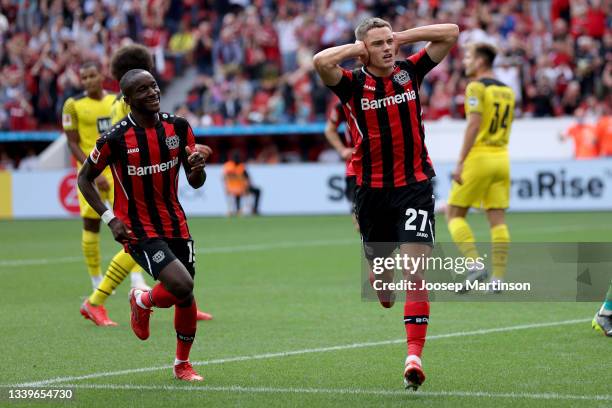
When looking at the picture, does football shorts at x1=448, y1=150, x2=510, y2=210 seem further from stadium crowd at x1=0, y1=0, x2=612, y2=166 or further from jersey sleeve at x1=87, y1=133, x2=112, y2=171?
stadium crowd at x1=0, y1=0, x2=612, y2=166

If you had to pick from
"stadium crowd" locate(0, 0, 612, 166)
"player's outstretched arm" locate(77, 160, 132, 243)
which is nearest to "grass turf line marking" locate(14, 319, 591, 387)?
"player's outstretched arm" locate(77, 160, 132, 243)

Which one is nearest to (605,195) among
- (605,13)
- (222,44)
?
(605,13)

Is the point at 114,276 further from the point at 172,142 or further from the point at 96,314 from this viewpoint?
the point at 172,142

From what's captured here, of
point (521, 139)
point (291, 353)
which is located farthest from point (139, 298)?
point (521, 139)

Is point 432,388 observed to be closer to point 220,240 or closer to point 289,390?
point 289,390

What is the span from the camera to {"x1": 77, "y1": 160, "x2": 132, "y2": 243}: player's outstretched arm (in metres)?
6.99

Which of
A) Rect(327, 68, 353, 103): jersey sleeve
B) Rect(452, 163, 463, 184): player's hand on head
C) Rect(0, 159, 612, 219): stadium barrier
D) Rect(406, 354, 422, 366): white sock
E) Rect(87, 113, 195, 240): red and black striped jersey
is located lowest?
Rect(0, 159, 612, 219): stadium barrier

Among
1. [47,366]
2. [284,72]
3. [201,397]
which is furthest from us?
[284,72]

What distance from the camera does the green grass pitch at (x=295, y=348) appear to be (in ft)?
21.5

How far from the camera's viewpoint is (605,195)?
2350 centimetres

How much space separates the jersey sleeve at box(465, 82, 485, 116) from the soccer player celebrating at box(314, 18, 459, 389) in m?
3.85

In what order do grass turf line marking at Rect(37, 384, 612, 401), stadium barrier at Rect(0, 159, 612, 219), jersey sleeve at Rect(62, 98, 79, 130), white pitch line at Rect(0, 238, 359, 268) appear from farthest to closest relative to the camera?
1. stadium barrier at Rect(0, 159, 612, 219)
2. white pitch line at Rect(0, 238, 359, 268)
3. jersey sleeve at Rect(62, 98, 79, 130)
4. grass turf line marking at Rect(37, 384, 612, 401)

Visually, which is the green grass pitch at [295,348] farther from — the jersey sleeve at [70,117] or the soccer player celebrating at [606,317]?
the jersey sleeve at [70,117]

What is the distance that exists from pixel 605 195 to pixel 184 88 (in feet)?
41.9
